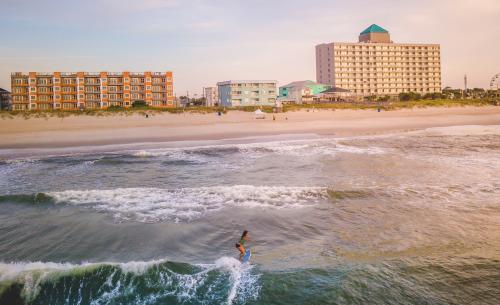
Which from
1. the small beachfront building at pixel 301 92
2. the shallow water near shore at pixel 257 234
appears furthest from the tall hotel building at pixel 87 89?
the shallow water near shore at pixel 257 234

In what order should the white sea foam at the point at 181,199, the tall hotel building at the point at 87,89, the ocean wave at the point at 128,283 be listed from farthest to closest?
the tall hotel building at the point at 87,89 → the white sea foam at the point at 181,199 → the ocean wave at the point at 128,283

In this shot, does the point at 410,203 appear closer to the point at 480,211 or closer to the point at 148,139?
the point at 480,211

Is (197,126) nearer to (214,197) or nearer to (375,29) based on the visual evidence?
(214,197)

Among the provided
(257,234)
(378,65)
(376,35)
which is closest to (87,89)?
(257,234)

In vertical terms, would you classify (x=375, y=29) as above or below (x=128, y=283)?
above

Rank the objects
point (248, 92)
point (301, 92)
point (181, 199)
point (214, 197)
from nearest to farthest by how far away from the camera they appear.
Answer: point (181, 199) < point (214, 197) < point (248, 92) < point (301, 92)

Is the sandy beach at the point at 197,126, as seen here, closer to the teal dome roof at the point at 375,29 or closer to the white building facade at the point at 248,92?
the white building facade at the point at 248,92
